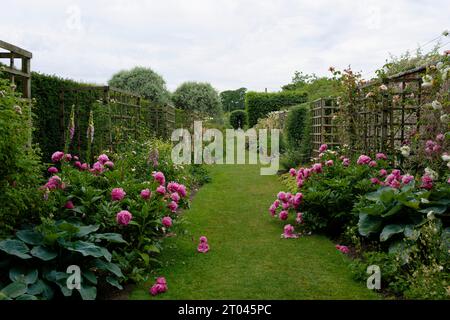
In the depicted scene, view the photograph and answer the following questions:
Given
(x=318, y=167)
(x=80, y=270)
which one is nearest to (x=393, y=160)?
(x=318, y=167)

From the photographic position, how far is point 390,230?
3.80 meters

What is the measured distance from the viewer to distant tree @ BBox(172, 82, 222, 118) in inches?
1105

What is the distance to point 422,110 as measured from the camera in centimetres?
561

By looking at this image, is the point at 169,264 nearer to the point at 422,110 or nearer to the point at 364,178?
the point at 364,178

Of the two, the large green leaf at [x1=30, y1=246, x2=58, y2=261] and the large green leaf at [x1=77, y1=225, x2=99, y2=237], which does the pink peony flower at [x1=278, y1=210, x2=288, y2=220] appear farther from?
the large green leaf at [x1=30, y1=246, x2=58, y2=261]

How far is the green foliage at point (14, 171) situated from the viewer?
316 centimetres

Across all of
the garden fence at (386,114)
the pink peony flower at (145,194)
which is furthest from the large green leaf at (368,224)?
the pink peony flower at (145,194)

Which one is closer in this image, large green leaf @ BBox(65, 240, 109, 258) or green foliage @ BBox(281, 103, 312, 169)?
large green leaf @ BBox(65, 240, 109, 258)

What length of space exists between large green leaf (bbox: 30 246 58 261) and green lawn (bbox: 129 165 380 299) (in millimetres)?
698

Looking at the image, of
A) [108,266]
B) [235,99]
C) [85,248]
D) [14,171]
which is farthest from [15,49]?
[235,99]

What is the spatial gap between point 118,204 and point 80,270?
89 cm

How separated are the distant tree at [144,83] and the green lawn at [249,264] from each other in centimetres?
1963

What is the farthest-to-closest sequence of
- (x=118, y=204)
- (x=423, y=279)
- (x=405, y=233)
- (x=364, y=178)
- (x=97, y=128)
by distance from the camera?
(x=97, y=128)
(x=364, y=178)
(x=118, y=204)
(x=405, y=233)
(x=423, y=279)

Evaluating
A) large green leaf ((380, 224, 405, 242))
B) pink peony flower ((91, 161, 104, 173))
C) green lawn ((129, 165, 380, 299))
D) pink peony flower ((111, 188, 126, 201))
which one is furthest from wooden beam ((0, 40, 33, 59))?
large green leaf ((380, 224, 405, 242))
